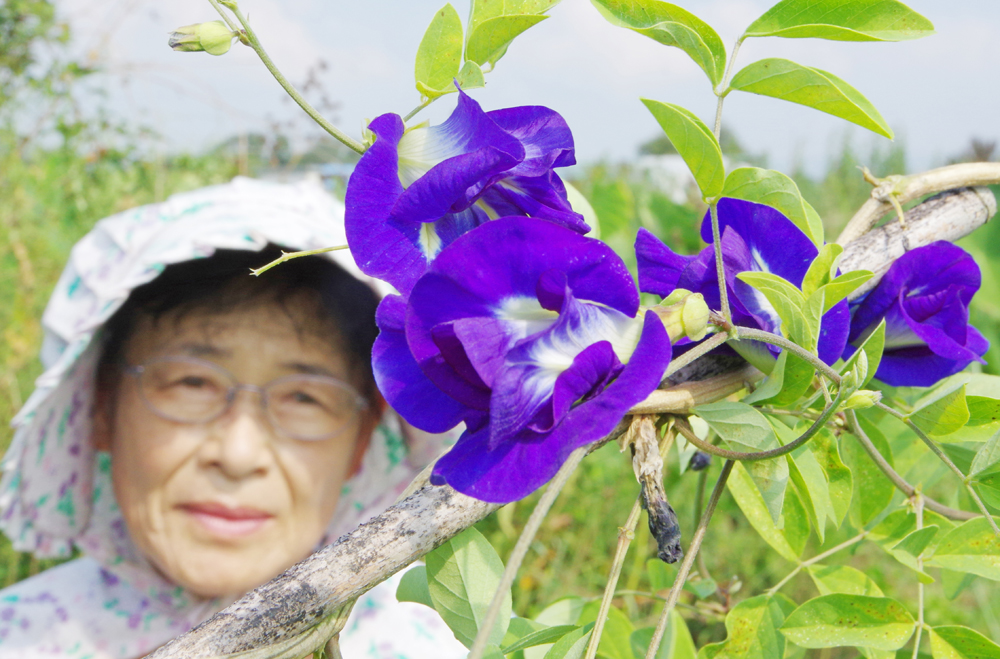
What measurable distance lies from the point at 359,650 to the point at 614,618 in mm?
931

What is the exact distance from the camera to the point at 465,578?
331mm

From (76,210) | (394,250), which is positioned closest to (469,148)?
(394,250)

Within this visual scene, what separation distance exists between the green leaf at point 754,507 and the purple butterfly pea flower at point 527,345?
Answer: 8.1 inches

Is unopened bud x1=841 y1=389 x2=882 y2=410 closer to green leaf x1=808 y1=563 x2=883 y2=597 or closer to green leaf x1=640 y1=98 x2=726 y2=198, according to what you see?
green leaf x1=640 y1=98 x2=726 y2=198

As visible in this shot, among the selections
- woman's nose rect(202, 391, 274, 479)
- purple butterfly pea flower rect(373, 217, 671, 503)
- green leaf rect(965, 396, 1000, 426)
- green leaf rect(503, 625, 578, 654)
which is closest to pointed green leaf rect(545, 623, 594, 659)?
green leaf rect(503, 625, 578, 654)

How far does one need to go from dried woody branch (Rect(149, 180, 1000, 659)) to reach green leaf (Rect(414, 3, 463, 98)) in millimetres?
167

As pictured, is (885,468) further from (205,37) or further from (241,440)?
(241,440)

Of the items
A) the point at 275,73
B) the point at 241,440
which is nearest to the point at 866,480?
the point at 275,73

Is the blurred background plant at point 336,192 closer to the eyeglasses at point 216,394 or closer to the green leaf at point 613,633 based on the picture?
the green leaf at point 613,633

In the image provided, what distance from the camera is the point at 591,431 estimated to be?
0.24 metres

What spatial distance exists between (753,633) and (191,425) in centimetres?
98

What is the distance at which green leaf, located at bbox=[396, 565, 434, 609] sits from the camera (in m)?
0.40

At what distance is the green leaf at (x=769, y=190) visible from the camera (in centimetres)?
30

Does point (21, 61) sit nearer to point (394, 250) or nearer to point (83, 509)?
point (83, 509)
